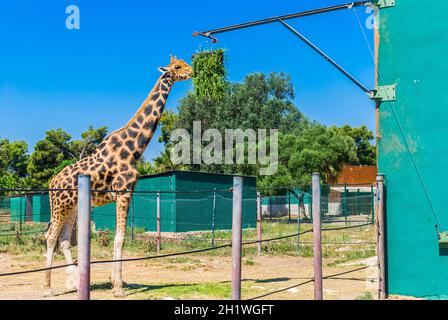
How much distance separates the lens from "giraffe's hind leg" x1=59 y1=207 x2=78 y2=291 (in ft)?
28.6

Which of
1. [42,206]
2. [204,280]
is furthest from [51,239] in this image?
[42,206]

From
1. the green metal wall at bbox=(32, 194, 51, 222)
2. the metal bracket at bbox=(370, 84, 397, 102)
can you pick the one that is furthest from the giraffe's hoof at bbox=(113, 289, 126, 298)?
the green metal wall at bbox=(32, 194, 51, 222)

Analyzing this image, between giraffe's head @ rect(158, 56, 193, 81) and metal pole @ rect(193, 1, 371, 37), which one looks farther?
giraffe's head @ rect(158, 56, 193, 81)

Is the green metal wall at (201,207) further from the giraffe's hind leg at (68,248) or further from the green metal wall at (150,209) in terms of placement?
the giraffe's hind leg at (68,248)

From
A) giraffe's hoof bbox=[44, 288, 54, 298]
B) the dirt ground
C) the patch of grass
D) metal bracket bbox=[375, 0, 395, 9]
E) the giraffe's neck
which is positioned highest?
metal bracket bbox=[375, 0, 395, 9]

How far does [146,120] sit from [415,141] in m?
4.58

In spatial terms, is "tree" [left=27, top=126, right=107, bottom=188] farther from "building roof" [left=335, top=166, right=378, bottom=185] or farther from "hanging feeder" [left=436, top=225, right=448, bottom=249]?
"hanging feeder" [left=436, top=225, right=448, bottom=249]

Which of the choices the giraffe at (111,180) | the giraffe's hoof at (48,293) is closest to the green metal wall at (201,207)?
the giraffe at (111,180)

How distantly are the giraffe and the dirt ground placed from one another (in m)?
0.60

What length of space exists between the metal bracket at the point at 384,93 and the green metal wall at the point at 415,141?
0.08 m

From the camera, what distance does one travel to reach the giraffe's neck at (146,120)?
942 centimetres

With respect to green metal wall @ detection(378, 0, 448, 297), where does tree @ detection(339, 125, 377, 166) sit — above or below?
above
